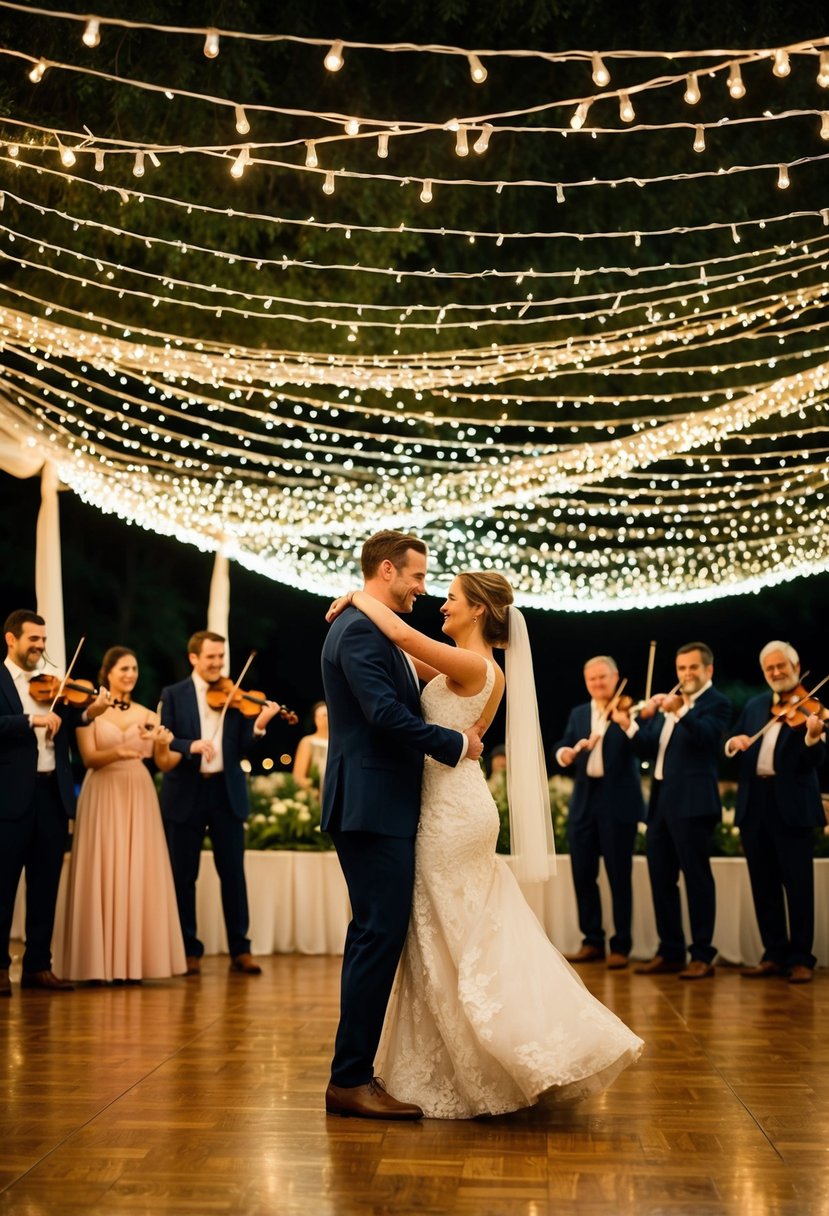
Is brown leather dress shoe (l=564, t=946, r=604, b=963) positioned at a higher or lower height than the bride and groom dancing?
lower

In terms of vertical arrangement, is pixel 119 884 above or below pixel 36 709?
below

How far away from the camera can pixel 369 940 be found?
3922 millimetres

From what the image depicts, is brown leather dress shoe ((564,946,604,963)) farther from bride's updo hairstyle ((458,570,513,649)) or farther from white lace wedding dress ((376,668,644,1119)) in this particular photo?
bride's updo hairstyle ((458,570,513,649))

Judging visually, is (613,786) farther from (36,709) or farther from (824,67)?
(824,67)

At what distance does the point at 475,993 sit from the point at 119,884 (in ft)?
10.8

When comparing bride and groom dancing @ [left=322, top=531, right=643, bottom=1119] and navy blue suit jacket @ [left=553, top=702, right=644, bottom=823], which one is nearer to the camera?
bride and groom dancing @ [left=322, top=531, right=643, bottom=1119]

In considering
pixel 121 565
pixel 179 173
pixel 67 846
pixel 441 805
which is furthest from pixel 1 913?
pixel 121 565

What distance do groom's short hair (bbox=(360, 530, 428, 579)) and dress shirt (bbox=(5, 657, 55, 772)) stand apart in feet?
9.53

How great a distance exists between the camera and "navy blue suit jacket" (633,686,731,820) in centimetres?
716

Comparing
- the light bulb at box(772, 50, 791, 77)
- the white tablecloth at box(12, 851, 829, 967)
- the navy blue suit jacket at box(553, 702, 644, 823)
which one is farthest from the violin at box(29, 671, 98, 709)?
the light bulb at box(772, 50, 791, 77)

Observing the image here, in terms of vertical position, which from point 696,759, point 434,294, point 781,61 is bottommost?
point 696,759

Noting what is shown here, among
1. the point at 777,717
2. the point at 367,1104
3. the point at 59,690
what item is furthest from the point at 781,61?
the point at 59,690

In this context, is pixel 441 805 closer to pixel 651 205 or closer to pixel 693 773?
pixel 693 773

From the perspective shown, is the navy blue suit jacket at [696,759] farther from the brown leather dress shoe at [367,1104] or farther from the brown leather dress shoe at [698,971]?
the brown leather dress shoe at [367,1104]
